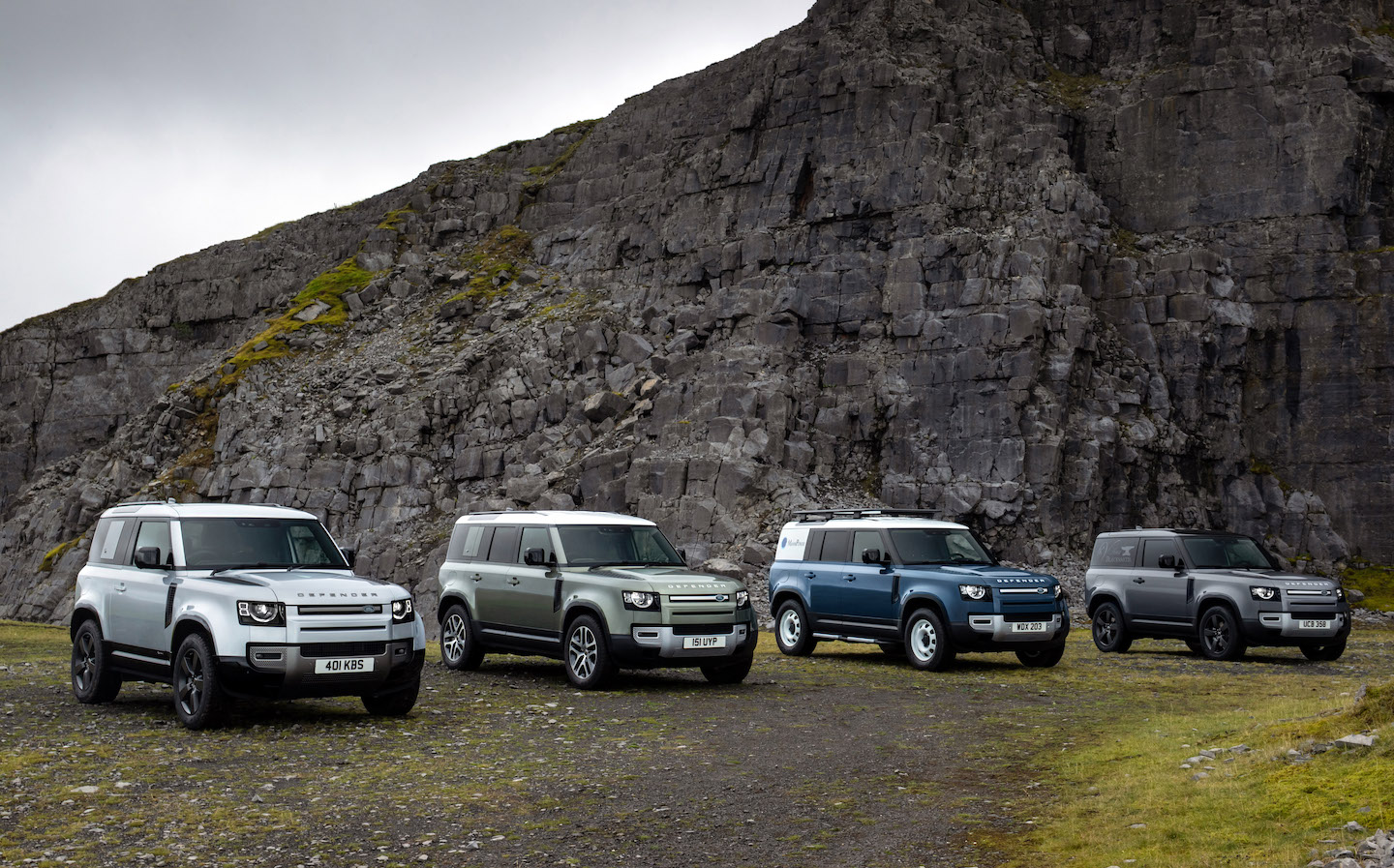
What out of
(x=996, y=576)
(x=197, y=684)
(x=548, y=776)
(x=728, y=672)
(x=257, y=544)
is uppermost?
(x=257, y=544)

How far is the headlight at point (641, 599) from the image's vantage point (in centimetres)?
1430

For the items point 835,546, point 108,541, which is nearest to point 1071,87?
point 835,546

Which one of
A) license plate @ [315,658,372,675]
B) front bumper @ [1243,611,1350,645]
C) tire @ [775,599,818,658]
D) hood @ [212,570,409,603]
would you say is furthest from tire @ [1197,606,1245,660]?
license plate @ [315,658,372,675]

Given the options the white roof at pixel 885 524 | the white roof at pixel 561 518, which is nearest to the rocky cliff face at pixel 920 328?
the white roof at pixel 885 524

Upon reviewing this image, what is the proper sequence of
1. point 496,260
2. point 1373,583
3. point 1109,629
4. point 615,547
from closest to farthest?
point 615,547
point 1109,629
point 1373,583
point 496,260

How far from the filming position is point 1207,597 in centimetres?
1945

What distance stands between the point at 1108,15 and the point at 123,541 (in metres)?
44.8

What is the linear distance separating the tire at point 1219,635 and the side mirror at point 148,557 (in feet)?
54.1

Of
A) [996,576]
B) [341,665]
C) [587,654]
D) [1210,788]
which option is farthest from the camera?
[996,576]

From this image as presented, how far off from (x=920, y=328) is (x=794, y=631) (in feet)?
72.5

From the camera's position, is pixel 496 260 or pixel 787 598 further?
pixel 496 260

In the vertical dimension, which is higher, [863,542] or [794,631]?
A: [863,542]

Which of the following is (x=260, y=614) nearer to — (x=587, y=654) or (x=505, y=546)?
(x=587, y=654)

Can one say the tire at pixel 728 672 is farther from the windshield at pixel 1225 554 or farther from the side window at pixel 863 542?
the windshield at pixel 1225 554
